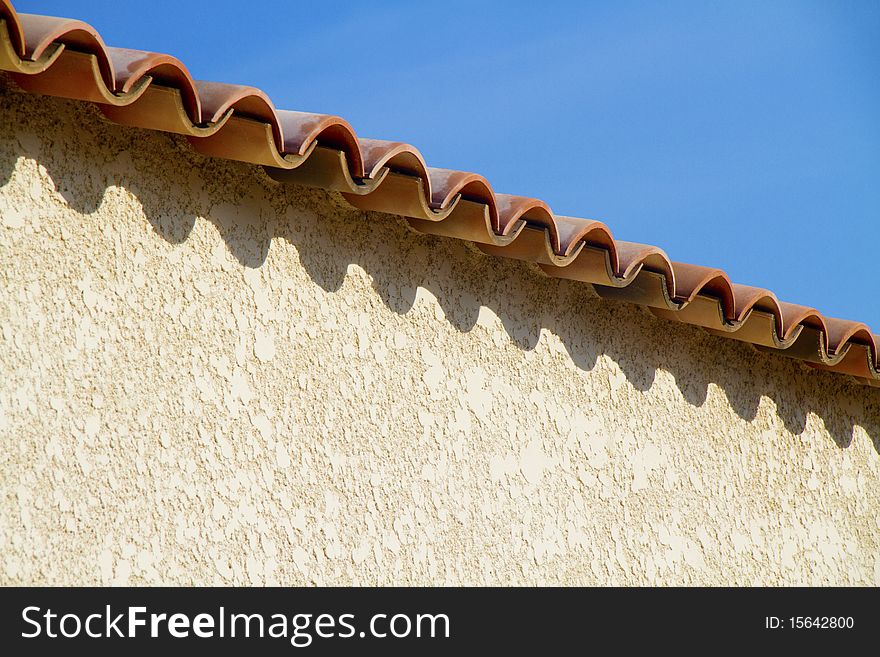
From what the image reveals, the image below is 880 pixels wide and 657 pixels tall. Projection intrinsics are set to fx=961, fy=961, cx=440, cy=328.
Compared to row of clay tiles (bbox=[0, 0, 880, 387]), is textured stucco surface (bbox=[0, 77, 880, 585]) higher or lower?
lower

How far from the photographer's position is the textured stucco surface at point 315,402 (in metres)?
2.81

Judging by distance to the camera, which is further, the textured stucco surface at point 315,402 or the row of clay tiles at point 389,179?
the textured stucco surface at point 315,402

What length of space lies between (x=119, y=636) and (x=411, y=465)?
1.30m

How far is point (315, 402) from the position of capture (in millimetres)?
3484

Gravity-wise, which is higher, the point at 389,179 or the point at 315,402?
the point at 389,179

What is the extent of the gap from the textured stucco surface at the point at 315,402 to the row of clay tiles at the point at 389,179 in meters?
0.16

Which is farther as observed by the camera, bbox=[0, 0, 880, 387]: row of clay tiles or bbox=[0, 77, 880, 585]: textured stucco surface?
bbox=[0, 77, 880, 585]: textured stucco surface

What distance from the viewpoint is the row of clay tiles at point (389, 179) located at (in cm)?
267

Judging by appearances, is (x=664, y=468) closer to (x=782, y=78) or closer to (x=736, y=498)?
(x=736, y=498)

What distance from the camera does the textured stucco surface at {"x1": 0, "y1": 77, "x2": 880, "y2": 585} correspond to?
2.81 m

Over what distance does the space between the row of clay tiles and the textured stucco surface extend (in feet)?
0.54

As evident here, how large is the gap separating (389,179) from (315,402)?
867 mm

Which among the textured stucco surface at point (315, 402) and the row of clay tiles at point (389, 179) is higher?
the row of clay tiles at point (389, 179)

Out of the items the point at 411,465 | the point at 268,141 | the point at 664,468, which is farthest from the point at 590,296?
the point at 268,141
